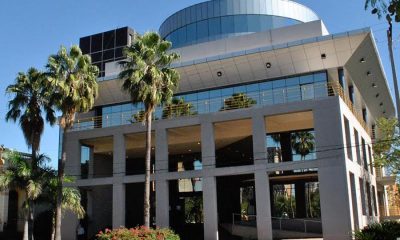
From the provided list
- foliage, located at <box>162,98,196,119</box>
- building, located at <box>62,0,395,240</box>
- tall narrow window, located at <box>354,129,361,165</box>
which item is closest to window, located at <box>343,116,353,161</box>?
building, located at <box>62,0,395,240</box>

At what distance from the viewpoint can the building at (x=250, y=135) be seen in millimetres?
29922

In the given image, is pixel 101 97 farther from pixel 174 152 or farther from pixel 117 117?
pixel 174 152

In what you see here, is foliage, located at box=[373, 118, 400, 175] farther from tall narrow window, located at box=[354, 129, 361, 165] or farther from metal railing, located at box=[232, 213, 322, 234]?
metal railing, located at box=[232, 213, 322, 234]

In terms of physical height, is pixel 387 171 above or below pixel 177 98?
below

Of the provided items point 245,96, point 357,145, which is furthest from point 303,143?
point 245,96

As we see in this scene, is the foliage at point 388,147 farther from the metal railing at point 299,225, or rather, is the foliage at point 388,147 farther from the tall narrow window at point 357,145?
the metal railing at point 299,225

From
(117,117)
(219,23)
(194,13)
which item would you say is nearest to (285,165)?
(117,117)

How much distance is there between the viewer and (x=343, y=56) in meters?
33.4

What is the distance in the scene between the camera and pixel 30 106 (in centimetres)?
3381

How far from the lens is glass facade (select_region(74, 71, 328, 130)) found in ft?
104

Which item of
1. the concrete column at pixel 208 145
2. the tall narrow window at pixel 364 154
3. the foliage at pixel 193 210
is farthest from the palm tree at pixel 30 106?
the tall narrow window at pixel 364 154

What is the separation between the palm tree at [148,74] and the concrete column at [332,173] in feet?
33.0

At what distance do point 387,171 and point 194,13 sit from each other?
26.9 m

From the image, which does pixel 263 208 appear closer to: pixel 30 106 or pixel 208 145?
pixel 208 145
